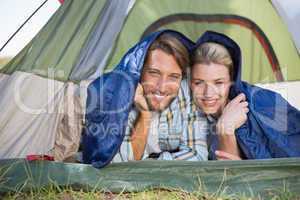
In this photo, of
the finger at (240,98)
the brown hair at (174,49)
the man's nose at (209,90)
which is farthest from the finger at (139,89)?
the finger at (240,98)

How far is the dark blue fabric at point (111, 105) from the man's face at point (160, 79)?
4 centimetres

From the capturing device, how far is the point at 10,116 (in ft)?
7.04

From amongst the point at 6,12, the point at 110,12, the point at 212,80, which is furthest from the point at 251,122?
the point at 6,12

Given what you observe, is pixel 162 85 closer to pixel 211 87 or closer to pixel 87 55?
pixel 211 87

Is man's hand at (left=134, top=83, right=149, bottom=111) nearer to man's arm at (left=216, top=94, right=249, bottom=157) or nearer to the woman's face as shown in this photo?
the woman's face

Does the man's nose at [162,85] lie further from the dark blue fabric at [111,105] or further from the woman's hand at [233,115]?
the woman's hand at [233,115]

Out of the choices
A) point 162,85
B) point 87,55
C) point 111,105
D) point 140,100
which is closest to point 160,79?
point 162,85

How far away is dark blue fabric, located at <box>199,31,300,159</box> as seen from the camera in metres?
2.08

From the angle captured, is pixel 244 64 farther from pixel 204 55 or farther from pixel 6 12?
pixel 6 12

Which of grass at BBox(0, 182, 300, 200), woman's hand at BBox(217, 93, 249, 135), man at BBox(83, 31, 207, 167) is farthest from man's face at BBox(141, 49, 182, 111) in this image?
grass at BBox(0, 182, 300, 200)

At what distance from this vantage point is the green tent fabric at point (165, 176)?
202cm

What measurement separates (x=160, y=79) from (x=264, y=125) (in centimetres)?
50

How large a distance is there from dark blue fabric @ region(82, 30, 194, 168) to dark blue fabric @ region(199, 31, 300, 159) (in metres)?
0.32

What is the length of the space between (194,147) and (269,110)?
1.21 feet
